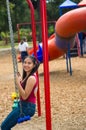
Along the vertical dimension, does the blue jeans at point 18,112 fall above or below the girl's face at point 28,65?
below

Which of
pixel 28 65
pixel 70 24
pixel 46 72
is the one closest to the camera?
pixel 46 72

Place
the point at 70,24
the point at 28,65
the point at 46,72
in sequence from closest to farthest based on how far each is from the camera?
1. the point at 46,72
2. the point at 28,65
3. the point at 70,24

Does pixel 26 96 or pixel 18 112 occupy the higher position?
pixel 26 96

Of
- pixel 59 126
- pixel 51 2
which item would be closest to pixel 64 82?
pixel 59 126

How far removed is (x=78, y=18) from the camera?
25.7 feet

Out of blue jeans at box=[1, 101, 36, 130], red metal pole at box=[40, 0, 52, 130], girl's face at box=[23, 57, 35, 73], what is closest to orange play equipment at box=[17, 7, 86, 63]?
red metal pole at box=[40, 0, 52, 130]

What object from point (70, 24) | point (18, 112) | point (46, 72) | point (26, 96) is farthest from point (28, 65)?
point (70, 24)

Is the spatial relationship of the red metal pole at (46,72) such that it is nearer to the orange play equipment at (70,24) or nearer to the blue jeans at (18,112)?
the blue jeans at (18,112)

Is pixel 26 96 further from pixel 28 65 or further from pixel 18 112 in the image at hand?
pixel 28 65

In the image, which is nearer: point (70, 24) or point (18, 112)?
point (18, 112)

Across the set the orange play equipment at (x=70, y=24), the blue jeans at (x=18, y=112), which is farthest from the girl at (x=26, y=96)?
the orange play equipment at (x=70, y=24)

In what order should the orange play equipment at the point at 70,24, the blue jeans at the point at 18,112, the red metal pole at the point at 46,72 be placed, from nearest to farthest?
the red metal pole at the point at 46,72 < the blue jeans at the point at 18,112 < the orange play equipment at the point at 70,24

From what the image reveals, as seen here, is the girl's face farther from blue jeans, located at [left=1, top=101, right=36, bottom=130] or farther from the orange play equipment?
the orange play equipment

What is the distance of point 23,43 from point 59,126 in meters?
11.0
